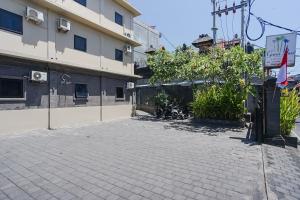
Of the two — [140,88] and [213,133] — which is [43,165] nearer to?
[213,133]

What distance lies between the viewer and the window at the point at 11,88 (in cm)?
920

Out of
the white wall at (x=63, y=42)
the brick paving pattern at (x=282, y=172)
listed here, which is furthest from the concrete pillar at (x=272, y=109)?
the white wall at (x=63, y=42)

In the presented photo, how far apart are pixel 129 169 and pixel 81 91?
29.5 feet

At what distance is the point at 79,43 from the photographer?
13.3 metres

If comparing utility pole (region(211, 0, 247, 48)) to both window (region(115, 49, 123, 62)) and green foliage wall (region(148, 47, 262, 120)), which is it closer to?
green foliage wall (region(148, 47, 262, 120))

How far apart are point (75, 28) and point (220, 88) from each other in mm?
8797

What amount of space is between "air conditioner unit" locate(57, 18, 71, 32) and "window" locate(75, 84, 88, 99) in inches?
117

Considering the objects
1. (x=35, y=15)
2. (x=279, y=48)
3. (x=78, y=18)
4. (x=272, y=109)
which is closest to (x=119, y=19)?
(x=78, y=18)

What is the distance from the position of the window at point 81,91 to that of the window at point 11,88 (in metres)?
3.25

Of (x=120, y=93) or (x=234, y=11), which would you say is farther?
(x=120, y=93)

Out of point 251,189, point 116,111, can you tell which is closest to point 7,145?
point 251,189

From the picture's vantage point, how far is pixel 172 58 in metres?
16.6

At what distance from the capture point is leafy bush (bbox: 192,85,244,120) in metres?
12.3

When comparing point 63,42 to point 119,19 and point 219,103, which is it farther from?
point 219,103
